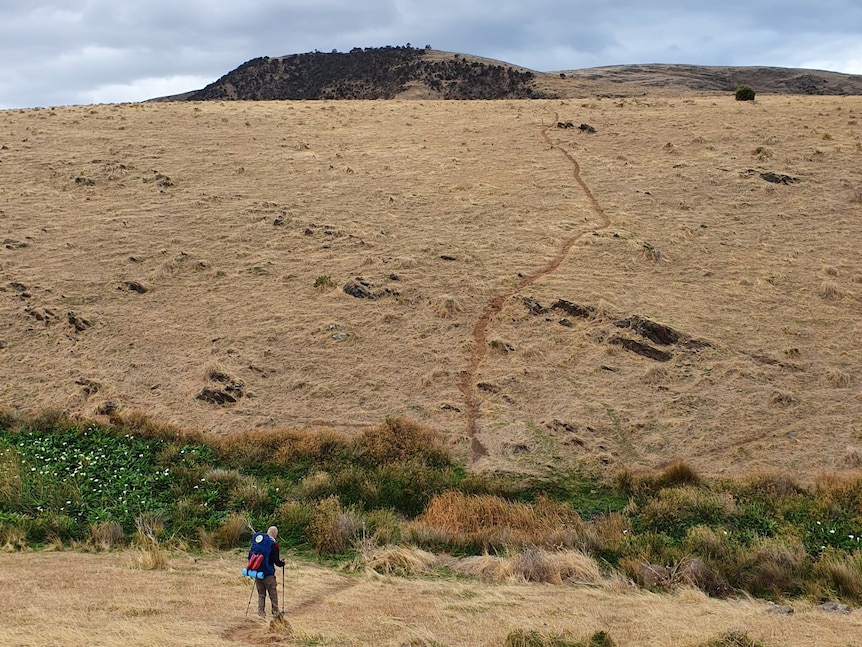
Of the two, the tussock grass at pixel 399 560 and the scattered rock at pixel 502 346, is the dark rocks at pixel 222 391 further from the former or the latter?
the tussock grass at pixel 399 560

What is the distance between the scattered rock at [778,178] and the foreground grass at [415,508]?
18649 millimetres

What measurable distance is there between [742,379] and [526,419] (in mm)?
5331

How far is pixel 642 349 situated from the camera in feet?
57.4

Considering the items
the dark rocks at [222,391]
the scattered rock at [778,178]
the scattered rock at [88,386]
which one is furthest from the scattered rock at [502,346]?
the scattered rock at [778,178]

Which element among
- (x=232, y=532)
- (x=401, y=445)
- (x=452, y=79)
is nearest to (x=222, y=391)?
(x=401, y=445)

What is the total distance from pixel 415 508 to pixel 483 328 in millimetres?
6905

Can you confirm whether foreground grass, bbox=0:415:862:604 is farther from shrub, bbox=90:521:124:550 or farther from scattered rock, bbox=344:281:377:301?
scattered rock, bbox=344:281:377:301

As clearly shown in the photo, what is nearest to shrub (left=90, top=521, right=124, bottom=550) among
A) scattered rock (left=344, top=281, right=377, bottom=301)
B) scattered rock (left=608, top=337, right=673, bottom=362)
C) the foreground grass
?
the foreground grass

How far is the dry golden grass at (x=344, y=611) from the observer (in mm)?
7789

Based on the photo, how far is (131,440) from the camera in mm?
14586

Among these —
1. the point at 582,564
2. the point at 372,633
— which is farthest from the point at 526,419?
the point at 372,633

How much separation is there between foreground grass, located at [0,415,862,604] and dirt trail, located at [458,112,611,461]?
42.2 inches

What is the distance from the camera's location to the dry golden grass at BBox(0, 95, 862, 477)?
1566cm

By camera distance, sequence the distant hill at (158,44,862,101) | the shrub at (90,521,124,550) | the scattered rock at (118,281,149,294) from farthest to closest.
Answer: the distant hill at (158,44,862,101), the scattered rock at (118,281,149,294), the shrub at (90,521,124,550)
